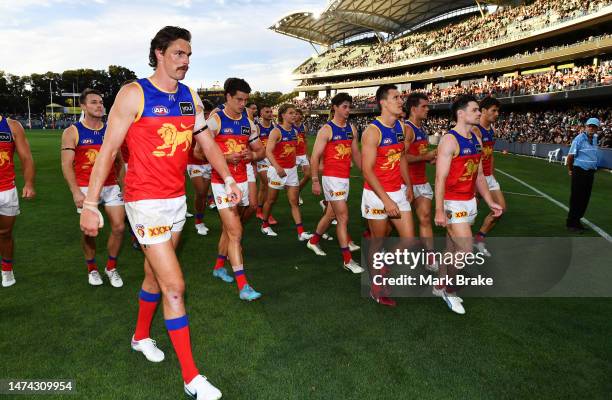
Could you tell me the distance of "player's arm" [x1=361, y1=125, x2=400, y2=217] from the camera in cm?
481

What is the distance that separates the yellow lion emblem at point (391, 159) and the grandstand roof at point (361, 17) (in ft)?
230

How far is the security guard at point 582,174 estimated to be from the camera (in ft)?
28.1

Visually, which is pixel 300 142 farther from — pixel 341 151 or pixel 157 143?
pixel 157 143

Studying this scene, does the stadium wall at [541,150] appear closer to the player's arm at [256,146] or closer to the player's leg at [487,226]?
the player's leg at [487,226]

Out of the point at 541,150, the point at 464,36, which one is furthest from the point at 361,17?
the point at 541,150

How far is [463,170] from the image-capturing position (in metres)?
4.99

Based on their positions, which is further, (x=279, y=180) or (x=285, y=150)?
(x=285, y=150)

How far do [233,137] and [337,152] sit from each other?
5.56 ft

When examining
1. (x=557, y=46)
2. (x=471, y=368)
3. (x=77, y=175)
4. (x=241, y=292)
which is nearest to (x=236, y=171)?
(x=241, y=292)

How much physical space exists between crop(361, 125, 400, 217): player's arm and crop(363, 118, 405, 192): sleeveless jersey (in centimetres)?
11

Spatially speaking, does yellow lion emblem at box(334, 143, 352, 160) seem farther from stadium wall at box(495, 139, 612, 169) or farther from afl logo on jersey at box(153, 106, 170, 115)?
stadium wall at box(495, 139, 612, 169)

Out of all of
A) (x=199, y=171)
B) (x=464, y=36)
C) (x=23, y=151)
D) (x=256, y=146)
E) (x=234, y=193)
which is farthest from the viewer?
(x=464, y=36)

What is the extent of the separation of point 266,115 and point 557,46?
135 feet

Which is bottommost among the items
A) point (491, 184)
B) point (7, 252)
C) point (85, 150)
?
point (7, 252)
